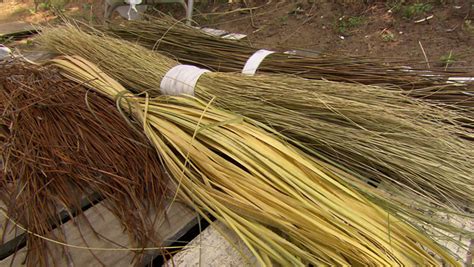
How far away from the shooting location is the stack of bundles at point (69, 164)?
0.76m

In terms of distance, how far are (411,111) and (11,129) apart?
969 millimetres

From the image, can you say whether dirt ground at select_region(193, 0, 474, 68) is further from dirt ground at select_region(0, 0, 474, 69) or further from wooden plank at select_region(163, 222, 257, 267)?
wooden plank at select_region(163, 222, 257, 267)

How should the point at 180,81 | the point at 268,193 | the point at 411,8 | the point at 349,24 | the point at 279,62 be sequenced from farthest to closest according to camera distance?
1. the point at 349,24
2. the point at 411,8
3. the point at 279,62
4. the point at 180,81
5. the point at 268,193

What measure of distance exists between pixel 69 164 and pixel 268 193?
18.1 inches

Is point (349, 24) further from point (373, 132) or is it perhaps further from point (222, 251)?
point (222, 251)

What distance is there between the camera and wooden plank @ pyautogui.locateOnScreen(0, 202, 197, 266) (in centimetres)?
70

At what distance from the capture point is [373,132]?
31.9 inches

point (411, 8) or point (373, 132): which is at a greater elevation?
point (411, 8)

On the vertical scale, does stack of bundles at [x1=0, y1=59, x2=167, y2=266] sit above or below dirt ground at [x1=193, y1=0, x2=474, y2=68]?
below

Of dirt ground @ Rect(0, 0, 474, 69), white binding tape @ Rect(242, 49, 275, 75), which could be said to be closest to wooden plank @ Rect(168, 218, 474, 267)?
white binding tape @ Rect(242, 49, 275, 75)

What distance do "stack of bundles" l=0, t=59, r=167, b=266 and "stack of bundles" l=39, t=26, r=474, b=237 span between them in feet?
0.84

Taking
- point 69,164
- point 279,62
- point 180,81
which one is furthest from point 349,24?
point 69,164

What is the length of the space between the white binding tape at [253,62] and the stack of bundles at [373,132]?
0.10 meters

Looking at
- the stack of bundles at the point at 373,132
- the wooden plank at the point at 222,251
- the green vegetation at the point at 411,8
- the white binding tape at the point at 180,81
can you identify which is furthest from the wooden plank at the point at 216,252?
the green vegetation at the point at 411,8
